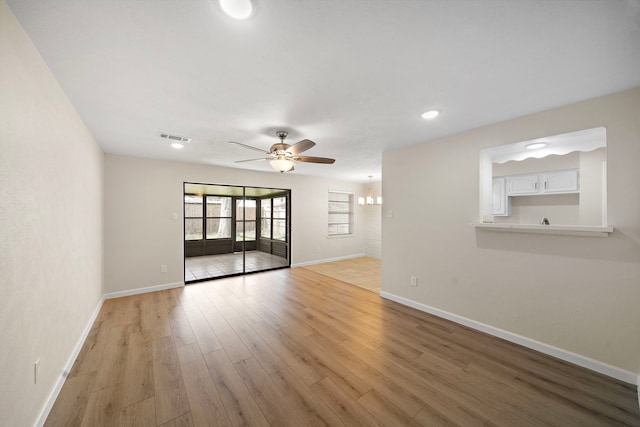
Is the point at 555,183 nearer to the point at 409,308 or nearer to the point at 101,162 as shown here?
the point at 409,308

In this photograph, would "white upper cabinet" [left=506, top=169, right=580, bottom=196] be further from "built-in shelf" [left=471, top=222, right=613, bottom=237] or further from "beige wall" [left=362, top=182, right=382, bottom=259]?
"beige wall" [left=362, top=182, right=382, bottom=259]

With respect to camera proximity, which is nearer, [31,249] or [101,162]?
[31,249]

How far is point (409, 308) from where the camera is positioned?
356cm

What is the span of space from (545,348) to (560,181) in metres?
2.56

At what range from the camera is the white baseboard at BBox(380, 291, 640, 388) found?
2.03 metres

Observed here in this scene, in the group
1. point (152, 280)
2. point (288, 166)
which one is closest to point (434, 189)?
point (288, 166)

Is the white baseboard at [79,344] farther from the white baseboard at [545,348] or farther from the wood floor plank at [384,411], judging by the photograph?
the white baseboard at [545,348]

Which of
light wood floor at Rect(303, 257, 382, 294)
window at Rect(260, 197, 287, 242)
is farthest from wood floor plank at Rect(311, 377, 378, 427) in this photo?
window at Rect(260, 197, 287, 242)

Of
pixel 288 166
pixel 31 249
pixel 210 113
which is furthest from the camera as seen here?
pixel 288 166

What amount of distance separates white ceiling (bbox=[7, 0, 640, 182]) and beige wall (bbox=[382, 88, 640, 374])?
0.98ft

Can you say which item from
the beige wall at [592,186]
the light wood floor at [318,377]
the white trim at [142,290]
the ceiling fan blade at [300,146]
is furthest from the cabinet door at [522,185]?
the white trim at [142,290]

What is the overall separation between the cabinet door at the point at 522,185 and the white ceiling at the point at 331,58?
2.02 meters

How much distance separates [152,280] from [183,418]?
3500mm

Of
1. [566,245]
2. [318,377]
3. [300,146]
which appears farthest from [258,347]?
[566,245]
